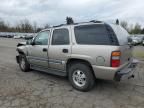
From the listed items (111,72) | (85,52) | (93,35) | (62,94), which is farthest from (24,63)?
(111,72)

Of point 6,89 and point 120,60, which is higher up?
point 120,60

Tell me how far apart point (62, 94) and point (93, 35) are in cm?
183

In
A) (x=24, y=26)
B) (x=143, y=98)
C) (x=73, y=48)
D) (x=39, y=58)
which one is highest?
(x=24, y=26)

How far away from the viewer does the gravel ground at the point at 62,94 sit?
12.0 ft

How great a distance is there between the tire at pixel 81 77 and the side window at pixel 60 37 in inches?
30.8

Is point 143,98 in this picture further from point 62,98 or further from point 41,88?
point 41,88

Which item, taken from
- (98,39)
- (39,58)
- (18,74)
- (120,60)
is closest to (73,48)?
(98,39)

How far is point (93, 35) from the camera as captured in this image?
4082 millimetres

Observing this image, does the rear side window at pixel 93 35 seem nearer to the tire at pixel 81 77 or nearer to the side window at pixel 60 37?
the side window at pixel 60 37

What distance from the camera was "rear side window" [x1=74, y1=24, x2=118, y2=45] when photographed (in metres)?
3.82

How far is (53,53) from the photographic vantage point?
4.90 metres

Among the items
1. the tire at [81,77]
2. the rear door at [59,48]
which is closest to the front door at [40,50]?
the rear door at [59,48]

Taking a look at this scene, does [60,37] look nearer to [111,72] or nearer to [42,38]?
[42,38]

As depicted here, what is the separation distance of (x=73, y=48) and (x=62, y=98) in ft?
4.57
